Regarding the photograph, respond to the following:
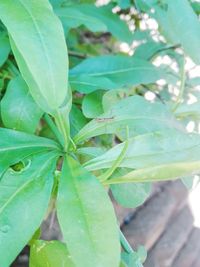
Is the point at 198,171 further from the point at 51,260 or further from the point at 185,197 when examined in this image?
the point at 185,197

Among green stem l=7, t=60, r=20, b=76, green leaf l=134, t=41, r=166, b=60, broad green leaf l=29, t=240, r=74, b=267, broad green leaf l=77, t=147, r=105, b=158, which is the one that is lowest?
green leaf l=134, t=41, r=166, b=60

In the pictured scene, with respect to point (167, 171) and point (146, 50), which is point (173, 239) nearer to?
point (146, 50)

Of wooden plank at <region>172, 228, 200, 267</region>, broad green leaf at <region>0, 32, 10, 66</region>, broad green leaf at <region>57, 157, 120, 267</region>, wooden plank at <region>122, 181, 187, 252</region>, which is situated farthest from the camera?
wooden plank at <region>172, 228, 200, 267</region>

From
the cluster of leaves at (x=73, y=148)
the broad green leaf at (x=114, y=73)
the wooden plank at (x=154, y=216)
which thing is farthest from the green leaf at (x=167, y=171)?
the wooden plank at (x=154, y=216)

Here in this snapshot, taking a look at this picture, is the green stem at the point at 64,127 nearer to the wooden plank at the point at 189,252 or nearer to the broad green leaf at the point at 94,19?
the broad green leaf at the point at 94,19

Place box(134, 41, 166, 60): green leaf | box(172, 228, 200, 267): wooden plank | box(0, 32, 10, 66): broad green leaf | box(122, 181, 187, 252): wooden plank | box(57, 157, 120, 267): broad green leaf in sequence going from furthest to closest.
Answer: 1. box(172, 228, 200, 267): wooden plank
2. box(122, 181, 187, 252): wooden plank
3. box(134, 41, 166, 60): green leaf
4. box(0, 32, 10, 66): broad green leaf
5. box(57, 157, 120, 267): broad green leaf

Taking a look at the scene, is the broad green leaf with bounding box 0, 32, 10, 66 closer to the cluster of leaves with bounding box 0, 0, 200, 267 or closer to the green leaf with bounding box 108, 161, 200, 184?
the cluster of leaves with bounding box 0, 0, 200, 267

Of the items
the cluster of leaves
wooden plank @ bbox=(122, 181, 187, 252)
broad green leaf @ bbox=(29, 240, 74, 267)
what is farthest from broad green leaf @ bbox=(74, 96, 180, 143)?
wooden plank @ bbox=(122, 181, 187, 252)
